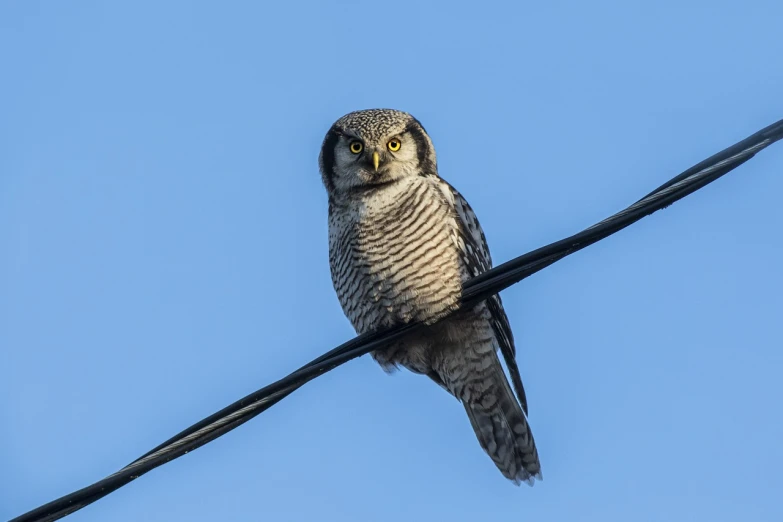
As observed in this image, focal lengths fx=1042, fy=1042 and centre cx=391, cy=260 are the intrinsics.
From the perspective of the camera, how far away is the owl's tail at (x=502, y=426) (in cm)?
666

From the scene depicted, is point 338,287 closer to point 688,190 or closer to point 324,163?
point 324,163

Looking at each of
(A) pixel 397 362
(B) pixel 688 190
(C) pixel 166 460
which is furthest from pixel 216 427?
(A) pixel 397 362

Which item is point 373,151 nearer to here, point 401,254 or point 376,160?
point 376,160

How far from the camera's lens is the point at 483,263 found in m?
6.46

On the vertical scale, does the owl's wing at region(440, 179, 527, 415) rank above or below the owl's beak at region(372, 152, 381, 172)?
below

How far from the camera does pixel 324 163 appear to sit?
6.79 metres

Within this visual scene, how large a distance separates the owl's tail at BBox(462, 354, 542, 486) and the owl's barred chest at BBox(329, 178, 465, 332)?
85 centimetres

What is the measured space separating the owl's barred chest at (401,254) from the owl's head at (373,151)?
0.14 m

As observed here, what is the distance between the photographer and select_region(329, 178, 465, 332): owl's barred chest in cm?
597

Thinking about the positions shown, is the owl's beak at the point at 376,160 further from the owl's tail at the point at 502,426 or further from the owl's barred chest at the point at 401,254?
the owl's tail at the point at 502,426

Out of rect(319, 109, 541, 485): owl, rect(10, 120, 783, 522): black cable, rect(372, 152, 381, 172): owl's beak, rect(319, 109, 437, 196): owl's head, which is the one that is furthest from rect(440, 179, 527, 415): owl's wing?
rect(10, 120, 783, 522): black cable

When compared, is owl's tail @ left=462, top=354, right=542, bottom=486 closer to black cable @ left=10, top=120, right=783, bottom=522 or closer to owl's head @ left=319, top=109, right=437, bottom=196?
owl's head @ left=319, top=109, right=437, bottom=196

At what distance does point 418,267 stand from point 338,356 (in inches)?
68.2

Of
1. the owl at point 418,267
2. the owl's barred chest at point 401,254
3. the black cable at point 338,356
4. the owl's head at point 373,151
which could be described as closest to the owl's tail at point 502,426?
the owl at point 418,267
